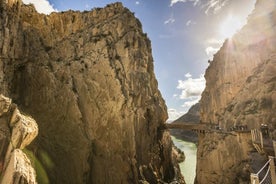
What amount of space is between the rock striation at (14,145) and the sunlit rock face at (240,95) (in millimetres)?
18819

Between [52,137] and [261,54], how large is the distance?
2485cm

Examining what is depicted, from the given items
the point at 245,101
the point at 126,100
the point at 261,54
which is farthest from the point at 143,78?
the point at 261,54

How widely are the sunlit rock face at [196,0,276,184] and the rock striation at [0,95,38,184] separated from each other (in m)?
18.8

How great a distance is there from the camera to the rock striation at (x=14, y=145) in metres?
9.62

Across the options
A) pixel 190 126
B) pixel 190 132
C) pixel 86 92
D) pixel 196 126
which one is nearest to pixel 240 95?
pixel 196 126

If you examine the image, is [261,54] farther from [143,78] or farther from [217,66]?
[143,78]

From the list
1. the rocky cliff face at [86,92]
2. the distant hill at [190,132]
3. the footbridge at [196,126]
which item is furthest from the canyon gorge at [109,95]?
the distant hill at [190,132]

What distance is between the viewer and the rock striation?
962 cm

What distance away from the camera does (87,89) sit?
26297mm

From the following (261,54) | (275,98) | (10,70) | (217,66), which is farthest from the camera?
(217,66)

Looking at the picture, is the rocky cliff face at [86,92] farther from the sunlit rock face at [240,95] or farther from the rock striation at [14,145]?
the rock striation at [14,145]

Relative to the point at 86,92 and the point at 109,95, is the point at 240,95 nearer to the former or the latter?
the point at 109,95

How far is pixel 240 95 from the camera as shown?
28969 mm

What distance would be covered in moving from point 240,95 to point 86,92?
18.0 meters
